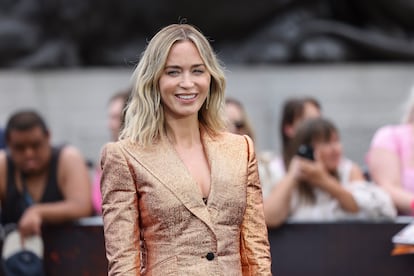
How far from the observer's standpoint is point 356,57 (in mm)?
10109

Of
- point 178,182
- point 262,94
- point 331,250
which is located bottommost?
point 331,250

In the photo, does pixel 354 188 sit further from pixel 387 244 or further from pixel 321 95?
pixel 321 95

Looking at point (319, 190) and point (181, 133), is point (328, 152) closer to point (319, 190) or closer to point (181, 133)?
point (319, 190)

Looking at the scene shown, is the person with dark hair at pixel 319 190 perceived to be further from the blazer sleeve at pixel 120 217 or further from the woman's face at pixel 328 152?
the blazer sleeve at pixel 120 217

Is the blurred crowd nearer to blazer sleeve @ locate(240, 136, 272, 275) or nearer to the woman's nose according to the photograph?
blazer sleeve @ locate(240, 136, 272, 275)

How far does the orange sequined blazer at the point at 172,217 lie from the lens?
387 cm

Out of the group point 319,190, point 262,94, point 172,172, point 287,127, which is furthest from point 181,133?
point 262,94

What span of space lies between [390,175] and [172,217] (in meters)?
3.36

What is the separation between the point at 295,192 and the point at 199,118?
2.80m

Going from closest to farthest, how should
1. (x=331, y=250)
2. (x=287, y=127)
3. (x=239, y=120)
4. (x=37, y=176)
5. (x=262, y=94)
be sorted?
(x=331, y=250)
(x=37, y=176)
(x=239, y=120)
(x=287, y=127)
(x=262, y=94)

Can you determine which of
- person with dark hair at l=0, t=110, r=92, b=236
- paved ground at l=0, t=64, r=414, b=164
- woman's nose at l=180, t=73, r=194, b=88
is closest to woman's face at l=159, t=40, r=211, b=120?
woman's nose at l=180, t=73, r=194, b=88

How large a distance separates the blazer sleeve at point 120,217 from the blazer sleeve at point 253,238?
0.38m

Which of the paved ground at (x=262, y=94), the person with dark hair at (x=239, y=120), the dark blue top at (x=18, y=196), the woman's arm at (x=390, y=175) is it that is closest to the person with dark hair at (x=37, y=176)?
the dark blue top at (x=18, y=196)

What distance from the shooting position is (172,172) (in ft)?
12.9
